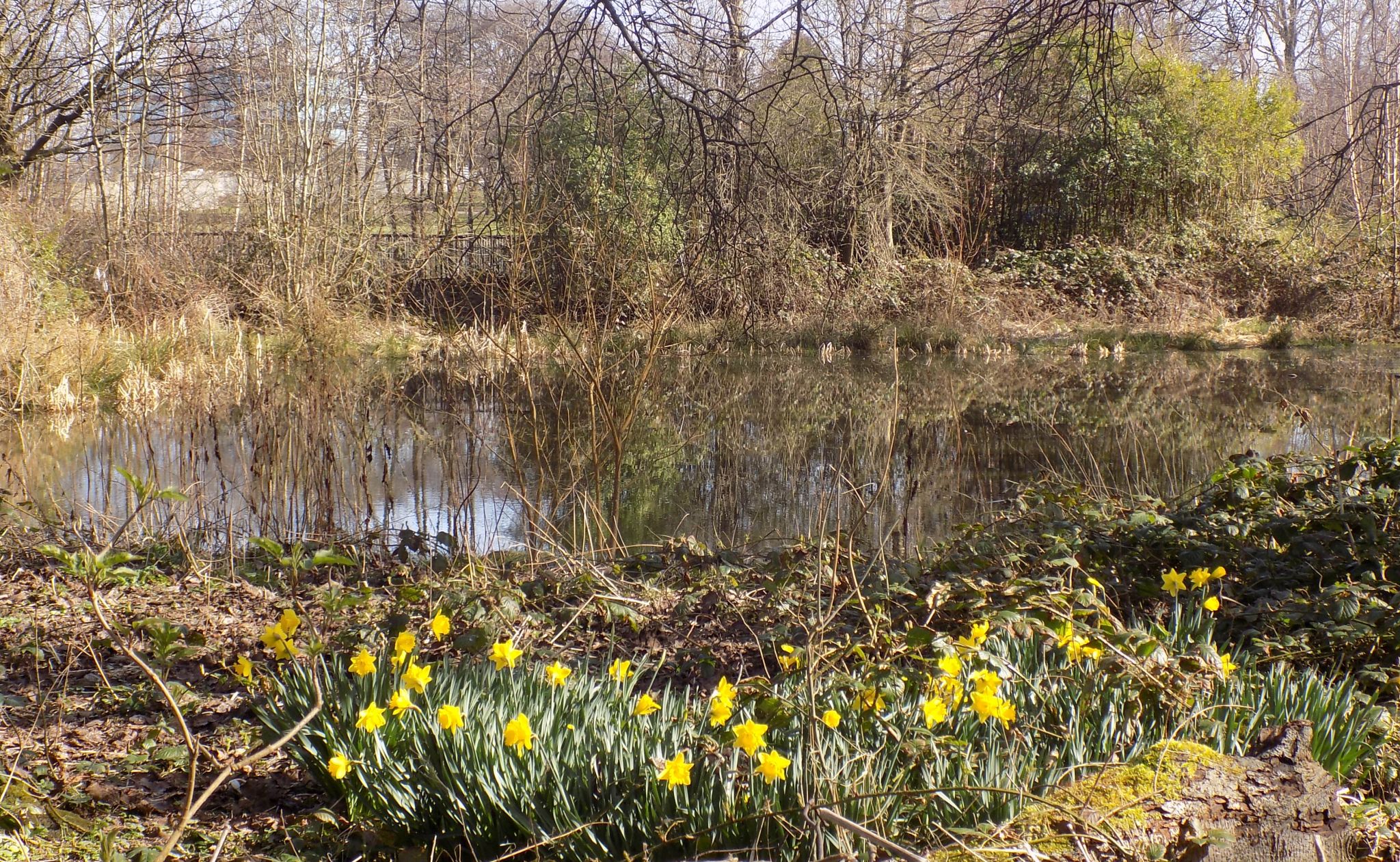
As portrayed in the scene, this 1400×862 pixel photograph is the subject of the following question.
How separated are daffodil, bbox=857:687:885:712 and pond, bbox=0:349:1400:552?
43.2 inches

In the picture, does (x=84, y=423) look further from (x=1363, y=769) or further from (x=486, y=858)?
(x=1363, y=769)

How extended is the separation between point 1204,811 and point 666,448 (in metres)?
8.07

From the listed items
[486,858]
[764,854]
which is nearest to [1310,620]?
[764,854]

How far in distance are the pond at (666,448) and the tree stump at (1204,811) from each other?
1.56 m

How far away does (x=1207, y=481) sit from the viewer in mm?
5359

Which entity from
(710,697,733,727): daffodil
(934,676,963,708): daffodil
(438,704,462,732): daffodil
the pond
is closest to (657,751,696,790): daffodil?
(710,697,733,727): daffodil

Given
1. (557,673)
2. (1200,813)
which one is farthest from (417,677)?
(1200,813)

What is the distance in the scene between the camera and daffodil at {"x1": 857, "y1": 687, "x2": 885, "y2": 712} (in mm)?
2333

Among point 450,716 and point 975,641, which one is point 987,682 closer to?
point 975,641

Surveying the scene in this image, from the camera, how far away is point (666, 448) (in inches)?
390

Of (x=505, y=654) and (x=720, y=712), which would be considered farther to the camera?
(x=505, y=654)

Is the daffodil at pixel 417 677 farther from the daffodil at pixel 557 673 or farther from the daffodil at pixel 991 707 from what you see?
the daffodil at pixel 991 707

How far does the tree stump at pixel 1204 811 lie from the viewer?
6.11ft

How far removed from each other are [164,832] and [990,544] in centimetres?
331
